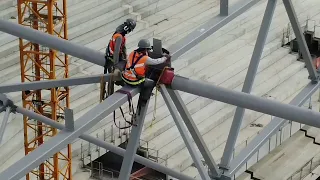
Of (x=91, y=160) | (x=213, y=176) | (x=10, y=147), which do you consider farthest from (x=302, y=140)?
(x=213, y=176)

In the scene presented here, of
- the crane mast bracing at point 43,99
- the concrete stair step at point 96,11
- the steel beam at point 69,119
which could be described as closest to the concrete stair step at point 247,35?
the concrete stair step at point 96,11

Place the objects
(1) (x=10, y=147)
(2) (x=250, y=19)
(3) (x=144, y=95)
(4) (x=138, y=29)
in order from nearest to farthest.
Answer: (3) (x=144, y=95) < (1) (x=10, y=147) < (4) (x=138, y=29) < (2) (x=250, y=19)

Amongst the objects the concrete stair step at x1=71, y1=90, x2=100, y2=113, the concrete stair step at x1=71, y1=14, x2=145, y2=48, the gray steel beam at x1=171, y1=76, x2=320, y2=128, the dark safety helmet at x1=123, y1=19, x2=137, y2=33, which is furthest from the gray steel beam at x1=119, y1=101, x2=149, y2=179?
the concrete stair step at x1=71, y1=14, x2=145, y2=48

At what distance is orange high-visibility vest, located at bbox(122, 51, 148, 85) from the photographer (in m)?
12.8

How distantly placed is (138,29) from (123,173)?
19.3 meters

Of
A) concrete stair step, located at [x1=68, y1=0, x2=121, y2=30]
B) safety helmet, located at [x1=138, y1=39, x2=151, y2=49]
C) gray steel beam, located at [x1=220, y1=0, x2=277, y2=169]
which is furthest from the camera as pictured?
concrete stair step, located at [x1=68, y1=0, x2=121, y2=30]

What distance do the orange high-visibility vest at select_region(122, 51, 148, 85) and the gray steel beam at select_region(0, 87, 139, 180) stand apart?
14 centimetres

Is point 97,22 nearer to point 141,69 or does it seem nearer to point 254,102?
point 141,69

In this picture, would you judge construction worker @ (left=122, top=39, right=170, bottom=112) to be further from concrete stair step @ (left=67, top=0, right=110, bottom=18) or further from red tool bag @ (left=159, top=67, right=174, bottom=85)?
concrete stair step @ (left=67, top=0, right=110, bottom=18)

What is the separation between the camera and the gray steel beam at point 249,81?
50.4 ft

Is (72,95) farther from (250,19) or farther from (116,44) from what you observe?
(116,44)

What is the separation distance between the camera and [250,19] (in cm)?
3409

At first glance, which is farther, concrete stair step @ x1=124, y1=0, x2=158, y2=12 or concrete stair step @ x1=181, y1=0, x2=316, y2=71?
concrete stair step @ x1=124, y1=0, x2=158, y2=12

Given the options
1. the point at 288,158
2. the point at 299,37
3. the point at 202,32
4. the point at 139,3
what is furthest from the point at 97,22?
the point at 202,32
